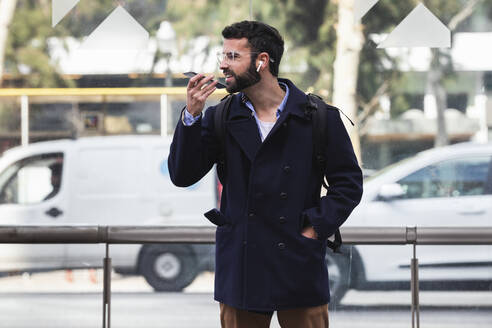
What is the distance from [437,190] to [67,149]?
7.19 feet

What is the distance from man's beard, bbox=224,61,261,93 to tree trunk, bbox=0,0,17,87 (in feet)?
9.59

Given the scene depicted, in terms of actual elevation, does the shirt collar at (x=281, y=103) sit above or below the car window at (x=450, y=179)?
above

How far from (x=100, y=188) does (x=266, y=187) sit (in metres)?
2.68

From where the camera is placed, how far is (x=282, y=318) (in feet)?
10.3

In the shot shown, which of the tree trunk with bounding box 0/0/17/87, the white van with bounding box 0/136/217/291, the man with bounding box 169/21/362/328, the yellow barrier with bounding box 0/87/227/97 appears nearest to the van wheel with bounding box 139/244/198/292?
the white van with bounding box 0/136/217/291

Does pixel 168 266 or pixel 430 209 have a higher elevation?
pixel 430 209

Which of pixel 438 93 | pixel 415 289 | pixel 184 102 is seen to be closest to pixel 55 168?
pixel 184 102

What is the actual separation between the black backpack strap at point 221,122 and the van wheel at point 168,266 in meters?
2.09

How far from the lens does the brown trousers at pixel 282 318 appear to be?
3119mm

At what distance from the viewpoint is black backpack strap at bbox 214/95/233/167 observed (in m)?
3.15

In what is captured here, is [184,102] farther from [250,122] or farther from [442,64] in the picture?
[250,122]

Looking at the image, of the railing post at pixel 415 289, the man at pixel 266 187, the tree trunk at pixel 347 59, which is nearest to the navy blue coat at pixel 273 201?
the man at pixel 266 187

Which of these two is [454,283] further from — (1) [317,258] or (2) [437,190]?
(1) [317,258]

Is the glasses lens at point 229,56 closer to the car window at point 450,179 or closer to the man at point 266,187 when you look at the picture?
the man at point 266,187
